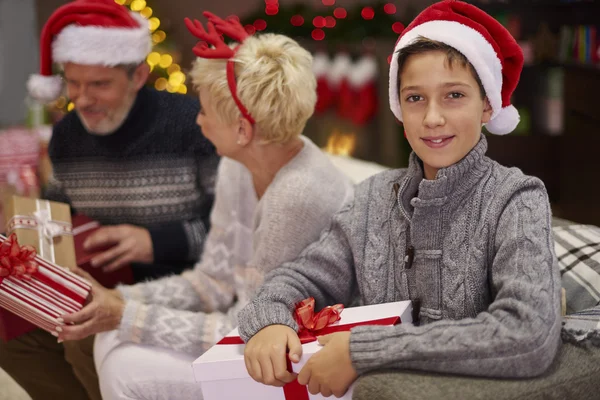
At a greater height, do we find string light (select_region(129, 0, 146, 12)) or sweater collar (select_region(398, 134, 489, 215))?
string light (select_region(129, 0, 146, 12))

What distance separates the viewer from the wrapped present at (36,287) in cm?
164

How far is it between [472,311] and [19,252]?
39.5 inches

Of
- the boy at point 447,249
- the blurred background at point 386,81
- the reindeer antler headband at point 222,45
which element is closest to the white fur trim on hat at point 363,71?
the blurred background at point 386,81

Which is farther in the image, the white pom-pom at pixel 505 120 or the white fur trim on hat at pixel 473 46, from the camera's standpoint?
the white pom-pom at pixel 505 120

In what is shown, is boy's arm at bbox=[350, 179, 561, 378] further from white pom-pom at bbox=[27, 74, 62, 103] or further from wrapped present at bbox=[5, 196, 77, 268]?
white pom-pom at bbox=[27, 74, 62, 103]

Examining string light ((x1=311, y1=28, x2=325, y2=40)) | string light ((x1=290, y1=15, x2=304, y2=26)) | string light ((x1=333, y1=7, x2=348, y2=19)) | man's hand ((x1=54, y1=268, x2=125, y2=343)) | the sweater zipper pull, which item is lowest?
man's hand ((x1=54, y1=268, x2=125, y2=343))

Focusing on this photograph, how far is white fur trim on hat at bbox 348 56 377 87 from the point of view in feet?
16.8

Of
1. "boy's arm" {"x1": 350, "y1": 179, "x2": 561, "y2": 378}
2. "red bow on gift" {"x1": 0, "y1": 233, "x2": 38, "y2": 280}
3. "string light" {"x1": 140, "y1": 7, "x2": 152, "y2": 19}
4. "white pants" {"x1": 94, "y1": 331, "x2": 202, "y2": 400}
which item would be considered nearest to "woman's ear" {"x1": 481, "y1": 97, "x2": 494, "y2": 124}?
"boy's arm" {"x1": 350, "y1": 179, "x2": 561, "y2": 378}

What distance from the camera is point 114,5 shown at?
2.27 metres

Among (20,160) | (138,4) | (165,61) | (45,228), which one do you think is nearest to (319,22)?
(165,61)

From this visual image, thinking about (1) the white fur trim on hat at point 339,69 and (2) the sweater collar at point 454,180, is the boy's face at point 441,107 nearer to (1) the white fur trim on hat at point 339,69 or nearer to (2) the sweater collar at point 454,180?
(2) the sweater collar at point 454,180

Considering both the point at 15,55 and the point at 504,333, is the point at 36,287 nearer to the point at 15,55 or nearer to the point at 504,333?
the point at 504,333

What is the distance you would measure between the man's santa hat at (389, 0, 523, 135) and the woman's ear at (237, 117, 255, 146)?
0.47 metres

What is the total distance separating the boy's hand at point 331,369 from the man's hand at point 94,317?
2.24 ft
